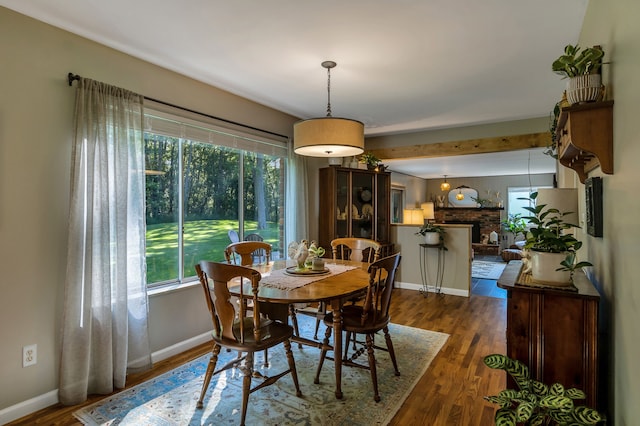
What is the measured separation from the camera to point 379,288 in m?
Answer: 2.42

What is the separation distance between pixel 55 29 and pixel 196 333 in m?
2.60

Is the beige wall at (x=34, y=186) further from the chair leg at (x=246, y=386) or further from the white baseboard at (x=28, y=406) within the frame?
the chair leg at (x=246, y=386)

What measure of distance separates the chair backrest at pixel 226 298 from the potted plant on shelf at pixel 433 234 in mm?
3579

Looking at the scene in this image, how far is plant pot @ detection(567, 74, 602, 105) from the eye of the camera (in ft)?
4.69

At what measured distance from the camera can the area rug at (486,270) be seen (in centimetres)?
676

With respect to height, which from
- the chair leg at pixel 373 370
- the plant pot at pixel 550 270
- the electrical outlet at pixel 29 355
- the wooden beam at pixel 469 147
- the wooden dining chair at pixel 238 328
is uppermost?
the wooden beam at pixel 469 147

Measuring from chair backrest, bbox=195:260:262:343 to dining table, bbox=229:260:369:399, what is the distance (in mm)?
86

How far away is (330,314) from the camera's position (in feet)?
8.36

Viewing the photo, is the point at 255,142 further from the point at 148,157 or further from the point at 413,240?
the point at 413,240

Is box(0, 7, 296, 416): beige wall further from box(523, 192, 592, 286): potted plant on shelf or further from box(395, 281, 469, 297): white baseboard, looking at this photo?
box(395, 281, 469, 297): white baseboard

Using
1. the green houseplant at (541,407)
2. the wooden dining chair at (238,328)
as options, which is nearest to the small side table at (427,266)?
the wooden dining chair at (238,328)

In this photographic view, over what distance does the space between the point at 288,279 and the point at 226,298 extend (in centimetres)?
54

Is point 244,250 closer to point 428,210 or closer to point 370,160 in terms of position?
point 370,160

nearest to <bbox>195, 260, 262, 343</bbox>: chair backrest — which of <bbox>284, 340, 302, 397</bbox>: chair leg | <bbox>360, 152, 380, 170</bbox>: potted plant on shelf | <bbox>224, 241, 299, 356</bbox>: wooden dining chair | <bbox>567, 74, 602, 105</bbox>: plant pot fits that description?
<bbox>284, 340, 302, 397</bbox>: chair leg
